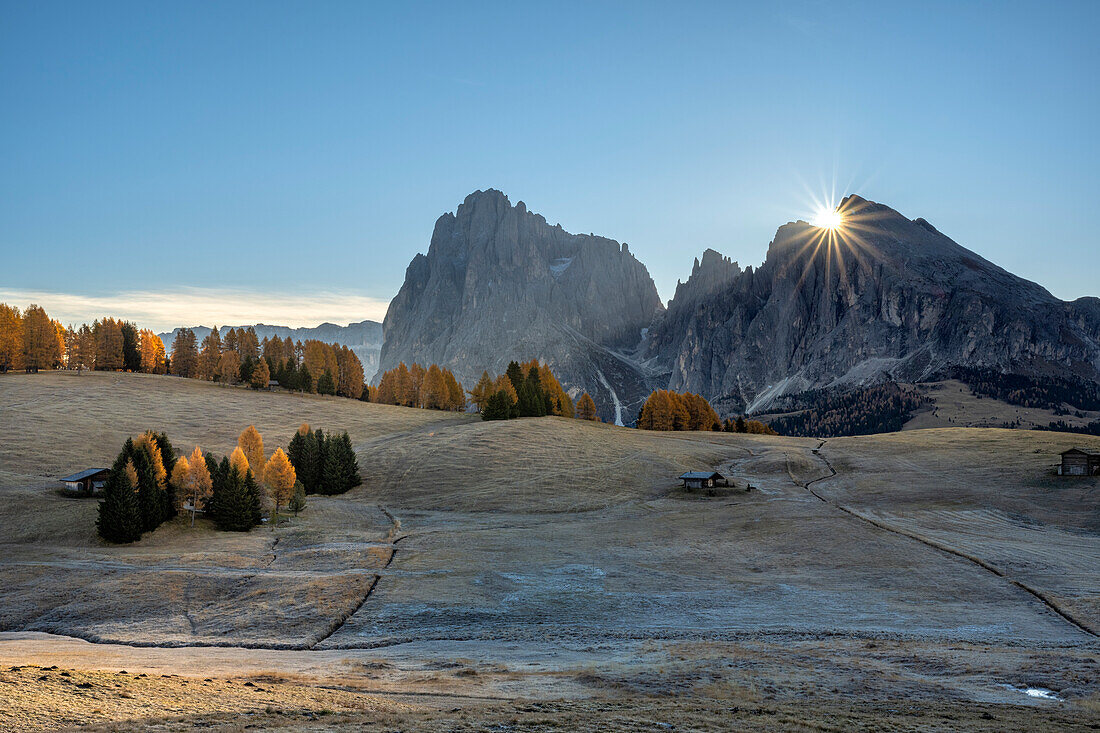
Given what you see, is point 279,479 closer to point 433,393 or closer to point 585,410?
point 585,410

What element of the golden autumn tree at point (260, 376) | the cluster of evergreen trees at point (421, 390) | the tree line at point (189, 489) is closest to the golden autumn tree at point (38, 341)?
the golden autumn tree at point (260, 376)

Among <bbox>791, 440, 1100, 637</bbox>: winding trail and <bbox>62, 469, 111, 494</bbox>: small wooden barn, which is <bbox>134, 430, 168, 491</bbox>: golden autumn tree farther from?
<bbox>791, 440, 1100, 637</bbox>: winding trail

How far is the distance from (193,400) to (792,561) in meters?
104

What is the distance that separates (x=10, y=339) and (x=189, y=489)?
307 feet

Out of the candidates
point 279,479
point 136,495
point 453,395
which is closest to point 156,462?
point 136,495

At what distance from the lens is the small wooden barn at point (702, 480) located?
3009 inches

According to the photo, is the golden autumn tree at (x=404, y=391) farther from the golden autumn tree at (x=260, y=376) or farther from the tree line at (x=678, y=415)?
the tree line at (x=678, y=415)

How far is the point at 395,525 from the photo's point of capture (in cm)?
5912

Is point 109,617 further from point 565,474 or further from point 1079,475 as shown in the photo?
point 1079,475

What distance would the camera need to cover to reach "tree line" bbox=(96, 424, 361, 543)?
4969 centimetres

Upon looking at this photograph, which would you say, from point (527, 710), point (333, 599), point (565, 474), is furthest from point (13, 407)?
point (527, 710)

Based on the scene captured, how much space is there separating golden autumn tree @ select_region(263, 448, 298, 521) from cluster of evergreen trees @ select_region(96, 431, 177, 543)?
26.0ft

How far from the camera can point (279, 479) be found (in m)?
62.2

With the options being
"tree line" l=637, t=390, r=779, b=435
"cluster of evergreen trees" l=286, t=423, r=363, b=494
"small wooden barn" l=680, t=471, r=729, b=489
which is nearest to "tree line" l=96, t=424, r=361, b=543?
"cluster of evergreen trees" l=286, t=423, r=363, b=494
